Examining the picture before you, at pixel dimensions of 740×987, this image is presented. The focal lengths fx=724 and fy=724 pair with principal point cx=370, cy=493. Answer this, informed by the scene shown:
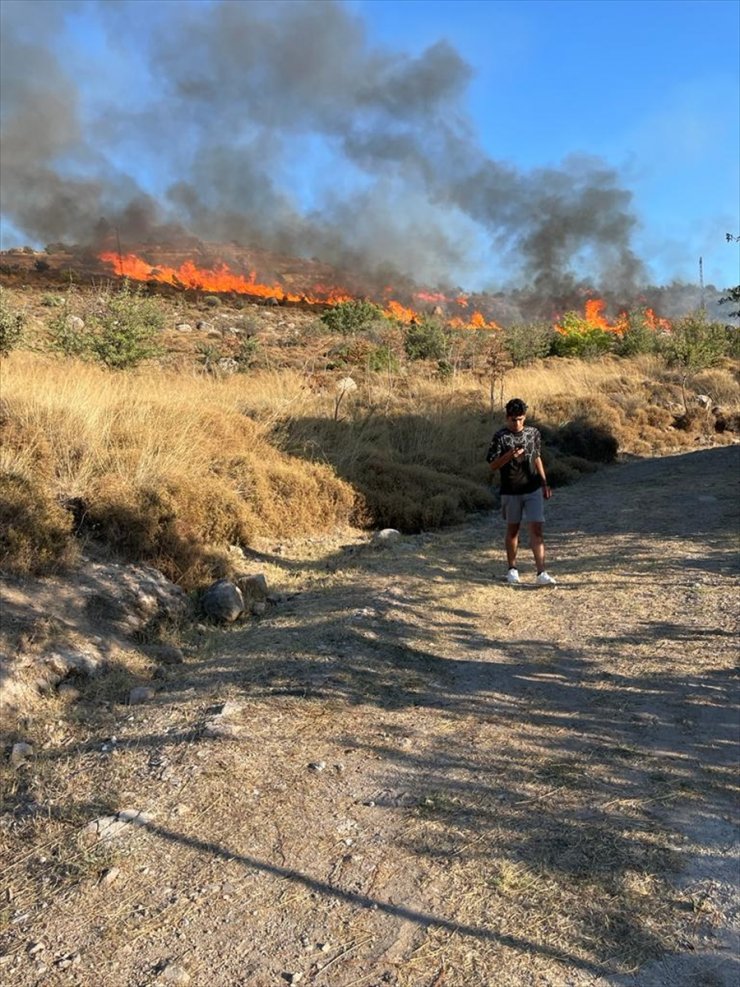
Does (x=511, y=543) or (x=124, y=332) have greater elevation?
(x=124, y=332)

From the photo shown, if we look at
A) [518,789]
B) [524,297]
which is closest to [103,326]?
[518,789]

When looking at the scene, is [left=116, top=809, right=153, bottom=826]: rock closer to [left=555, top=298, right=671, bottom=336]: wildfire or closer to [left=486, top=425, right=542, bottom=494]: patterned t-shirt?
[left=486, top=425, right=542, bottom=494]: patterned t-shirt

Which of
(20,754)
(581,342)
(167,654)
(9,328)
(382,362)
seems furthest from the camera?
(581,342)

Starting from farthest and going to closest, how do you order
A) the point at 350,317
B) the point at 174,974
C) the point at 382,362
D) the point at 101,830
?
the point at 350,317 → the point at 382,362 → the point at 101,830 → the point at 174,974

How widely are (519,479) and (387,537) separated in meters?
1.95

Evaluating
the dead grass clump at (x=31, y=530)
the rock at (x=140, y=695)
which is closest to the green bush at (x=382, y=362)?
the dead grass clump at (x=31, y=530)

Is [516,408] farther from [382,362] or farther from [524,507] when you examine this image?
[382,362]

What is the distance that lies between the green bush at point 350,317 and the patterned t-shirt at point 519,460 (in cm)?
2514

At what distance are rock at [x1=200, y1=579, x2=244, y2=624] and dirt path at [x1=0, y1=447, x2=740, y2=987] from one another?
28 centimetres

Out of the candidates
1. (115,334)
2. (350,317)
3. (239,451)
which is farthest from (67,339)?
(350,317)

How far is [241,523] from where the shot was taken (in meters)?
6.91

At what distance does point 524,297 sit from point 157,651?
5056 centimetres

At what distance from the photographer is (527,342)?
26797 millimetres

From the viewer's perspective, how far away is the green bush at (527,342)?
25297 mm
